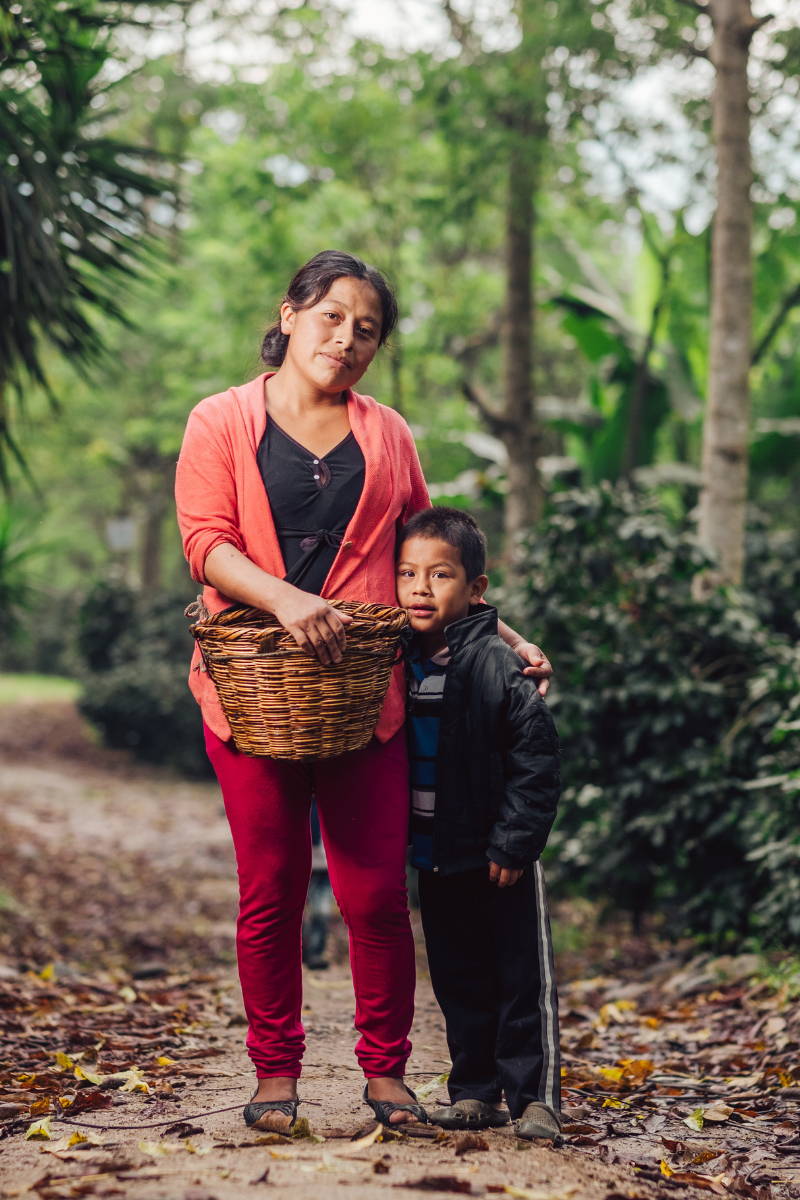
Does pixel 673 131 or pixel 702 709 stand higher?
pixel 673 131

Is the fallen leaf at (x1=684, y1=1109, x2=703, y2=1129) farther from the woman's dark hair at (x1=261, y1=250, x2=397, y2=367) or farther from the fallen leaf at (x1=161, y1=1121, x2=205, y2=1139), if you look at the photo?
the woman's dark hair at (x1=261, y1=250, x2=397, y2=367)

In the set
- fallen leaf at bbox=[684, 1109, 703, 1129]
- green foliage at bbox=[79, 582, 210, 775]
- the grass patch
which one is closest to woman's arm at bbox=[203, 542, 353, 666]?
fallen leaf at bbox=[684, 1109, 703, 1129]

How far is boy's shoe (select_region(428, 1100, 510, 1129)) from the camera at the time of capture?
3295 millimetres

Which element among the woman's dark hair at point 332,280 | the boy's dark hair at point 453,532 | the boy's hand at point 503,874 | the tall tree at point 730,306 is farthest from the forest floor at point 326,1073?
the tall tree at point 730,306

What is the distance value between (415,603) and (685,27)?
24.6 ft

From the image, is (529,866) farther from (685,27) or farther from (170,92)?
(170,92)

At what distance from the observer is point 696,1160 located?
3424 mm

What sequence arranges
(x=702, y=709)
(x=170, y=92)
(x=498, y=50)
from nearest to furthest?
(x=702, y=709)
(x=498, y=50)
(x=170, y=92)

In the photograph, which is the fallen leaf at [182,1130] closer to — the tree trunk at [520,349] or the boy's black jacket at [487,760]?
the boy's black jacket at [487,760]

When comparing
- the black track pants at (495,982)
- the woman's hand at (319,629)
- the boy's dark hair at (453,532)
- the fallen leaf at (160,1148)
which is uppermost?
the boy's dark hair at (453,532)

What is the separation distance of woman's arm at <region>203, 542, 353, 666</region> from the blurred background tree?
0.65 meters

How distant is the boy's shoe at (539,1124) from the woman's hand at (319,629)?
1.27 m

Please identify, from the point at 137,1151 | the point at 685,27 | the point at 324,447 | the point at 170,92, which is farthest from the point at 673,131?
the point at 170,92

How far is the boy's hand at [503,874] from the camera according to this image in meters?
3.15
